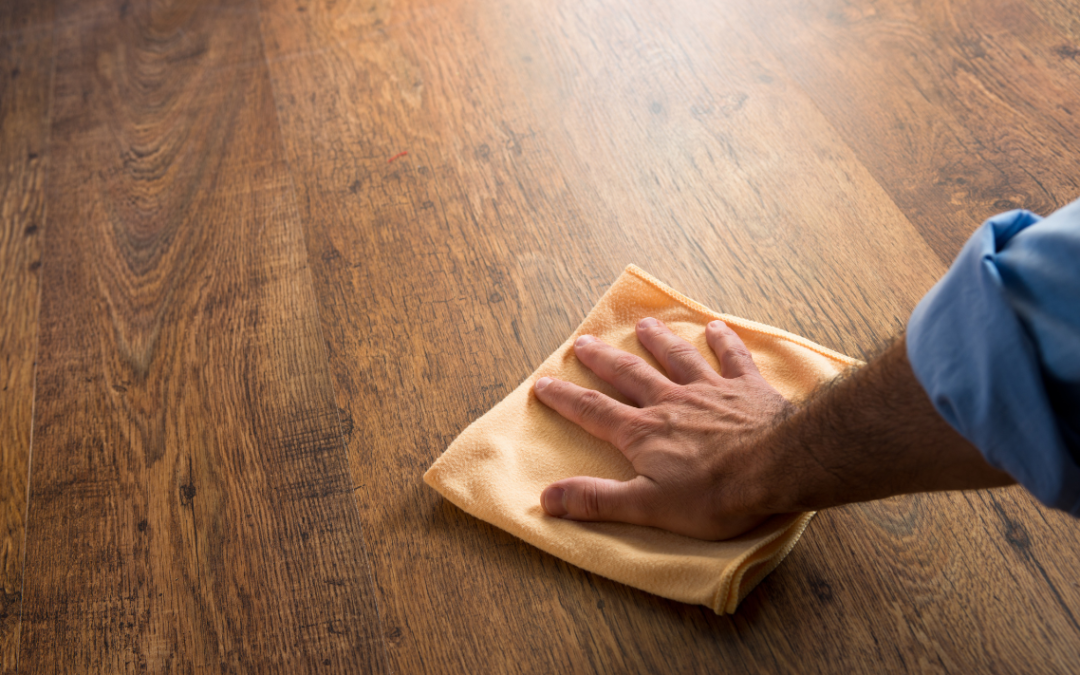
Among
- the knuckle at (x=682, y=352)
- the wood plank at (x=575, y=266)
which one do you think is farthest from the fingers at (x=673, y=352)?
the wood plank at (x=575, y=266)

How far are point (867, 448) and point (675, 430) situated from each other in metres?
0.20

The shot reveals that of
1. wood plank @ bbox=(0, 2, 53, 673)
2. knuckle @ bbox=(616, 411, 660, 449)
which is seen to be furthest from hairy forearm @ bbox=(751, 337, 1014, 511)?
wood plank @ bbox=(0, 2, 53, 673)

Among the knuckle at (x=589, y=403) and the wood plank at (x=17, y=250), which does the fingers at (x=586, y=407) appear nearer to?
the knuckle at (x=589, y=403)

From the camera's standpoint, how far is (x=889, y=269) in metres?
0.89

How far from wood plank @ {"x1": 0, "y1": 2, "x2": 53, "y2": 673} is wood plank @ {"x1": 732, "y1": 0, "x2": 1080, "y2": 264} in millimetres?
1089

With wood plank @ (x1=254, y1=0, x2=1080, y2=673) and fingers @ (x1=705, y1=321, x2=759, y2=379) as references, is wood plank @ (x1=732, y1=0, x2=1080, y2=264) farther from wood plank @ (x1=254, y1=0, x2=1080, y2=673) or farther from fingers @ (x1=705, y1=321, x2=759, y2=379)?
fingers @ (x1=705, y1=321, x2=759, y2=379)

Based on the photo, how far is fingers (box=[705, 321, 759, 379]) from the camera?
0.76m

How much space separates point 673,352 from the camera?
31.0 inches

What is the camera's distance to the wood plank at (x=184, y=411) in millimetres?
701

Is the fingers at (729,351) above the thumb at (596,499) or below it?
above

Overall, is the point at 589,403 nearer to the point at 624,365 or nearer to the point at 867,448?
the point at 624,365

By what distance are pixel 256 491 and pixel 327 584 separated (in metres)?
0.14

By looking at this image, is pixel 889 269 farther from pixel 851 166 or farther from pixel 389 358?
pixel 389 358

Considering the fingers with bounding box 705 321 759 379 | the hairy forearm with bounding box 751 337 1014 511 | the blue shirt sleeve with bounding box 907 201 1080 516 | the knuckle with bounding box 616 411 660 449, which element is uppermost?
the blue shirt sleeve with bounding box 907 201 1080 516
